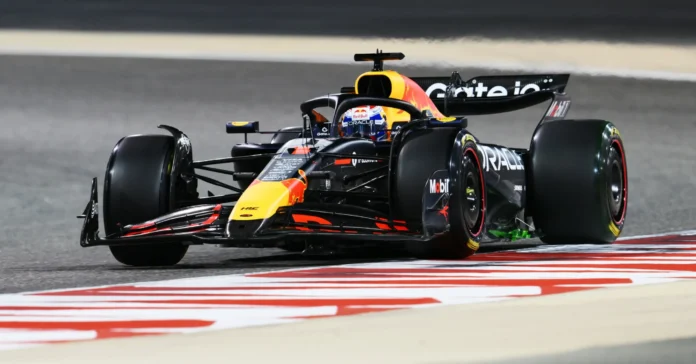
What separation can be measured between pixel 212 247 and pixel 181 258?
1728 mm

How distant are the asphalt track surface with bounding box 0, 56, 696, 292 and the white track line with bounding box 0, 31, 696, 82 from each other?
0.20 m

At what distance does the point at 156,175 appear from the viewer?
Answer: 32.5 feet

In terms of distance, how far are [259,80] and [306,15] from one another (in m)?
1.41

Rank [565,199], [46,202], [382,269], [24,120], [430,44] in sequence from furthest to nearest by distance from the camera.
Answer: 1. [24,120]
2. [430,44]
3. [46,202]
4. [565,199]
5. [382,269]

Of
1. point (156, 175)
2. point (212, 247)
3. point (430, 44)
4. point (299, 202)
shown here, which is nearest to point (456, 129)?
point (299, 202)

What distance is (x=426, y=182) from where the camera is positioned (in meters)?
9.13

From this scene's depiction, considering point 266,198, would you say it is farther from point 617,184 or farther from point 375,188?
point 617,184

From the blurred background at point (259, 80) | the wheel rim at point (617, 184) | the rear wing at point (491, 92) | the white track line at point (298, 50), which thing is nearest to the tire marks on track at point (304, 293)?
the wheel rim at point (617, 184)

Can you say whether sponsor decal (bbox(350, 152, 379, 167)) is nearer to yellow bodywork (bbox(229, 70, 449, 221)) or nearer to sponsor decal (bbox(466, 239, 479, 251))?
yellow bodywork (bbox(229, 70, 449, 221))

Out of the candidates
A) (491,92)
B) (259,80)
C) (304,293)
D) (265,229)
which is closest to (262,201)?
(265,229)

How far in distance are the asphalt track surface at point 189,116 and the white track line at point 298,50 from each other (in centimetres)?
20

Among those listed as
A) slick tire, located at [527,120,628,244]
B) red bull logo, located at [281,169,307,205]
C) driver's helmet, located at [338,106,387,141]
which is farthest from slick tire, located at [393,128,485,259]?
slick tire, located at [527,120,628,244]

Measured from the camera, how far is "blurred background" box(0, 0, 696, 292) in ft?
62.2

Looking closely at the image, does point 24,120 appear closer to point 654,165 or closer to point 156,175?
point 654,165
